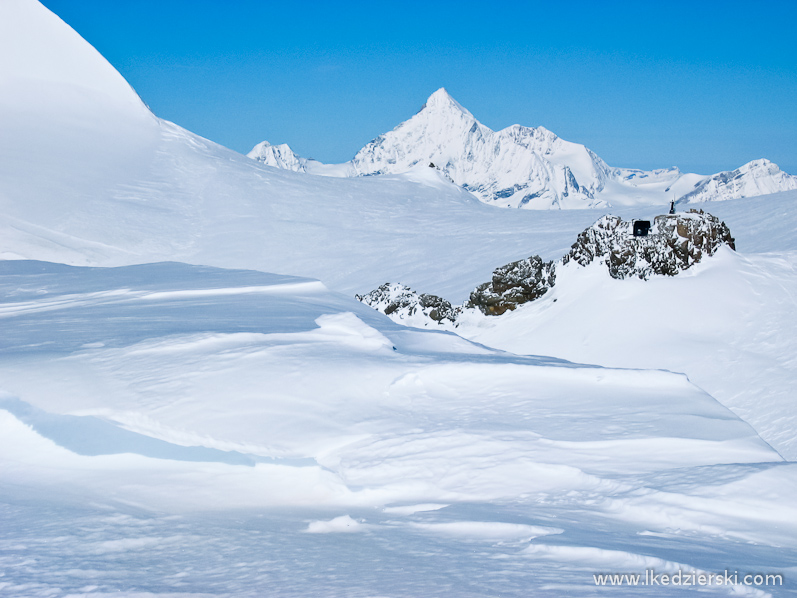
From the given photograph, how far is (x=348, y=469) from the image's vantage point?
145 inches

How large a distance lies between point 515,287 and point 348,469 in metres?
9.06

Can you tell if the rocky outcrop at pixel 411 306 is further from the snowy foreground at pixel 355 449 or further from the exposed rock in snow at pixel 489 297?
the snowy foreground at pixel 355 449

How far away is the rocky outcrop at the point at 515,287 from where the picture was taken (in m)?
12.3

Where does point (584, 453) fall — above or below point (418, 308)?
below

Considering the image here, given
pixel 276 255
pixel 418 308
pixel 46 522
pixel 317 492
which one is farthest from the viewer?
pixel 276 255

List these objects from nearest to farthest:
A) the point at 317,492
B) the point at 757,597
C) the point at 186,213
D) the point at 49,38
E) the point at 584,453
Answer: the point at 757,597 < the point at 317,492 < the point at 584,453 < the point at 186,213 < the point at 49,38

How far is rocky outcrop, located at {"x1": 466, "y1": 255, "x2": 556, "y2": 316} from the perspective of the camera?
12.3m

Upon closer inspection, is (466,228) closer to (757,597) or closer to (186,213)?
(186,213)

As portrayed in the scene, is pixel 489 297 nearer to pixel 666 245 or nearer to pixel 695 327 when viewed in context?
pixel 666 245

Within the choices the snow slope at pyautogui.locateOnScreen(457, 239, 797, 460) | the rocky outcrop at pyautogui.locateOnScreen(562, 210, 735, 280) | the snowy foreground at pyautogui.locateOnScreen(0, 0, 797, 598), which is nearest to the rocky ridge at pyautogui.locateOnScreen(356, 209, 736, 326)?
the rocky outcrop at pyautogui.locateOnScreen(562, 210, 735, 280)

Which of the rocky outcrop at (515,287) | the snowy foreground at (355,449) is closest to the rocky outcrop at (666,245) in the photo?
the rocky outcrop at (515,287)

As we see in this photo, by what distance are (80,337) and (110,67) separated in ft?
76.9

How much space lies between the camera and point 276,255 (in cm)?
1705

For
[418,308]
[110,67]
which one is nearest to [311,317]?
[418,308]
